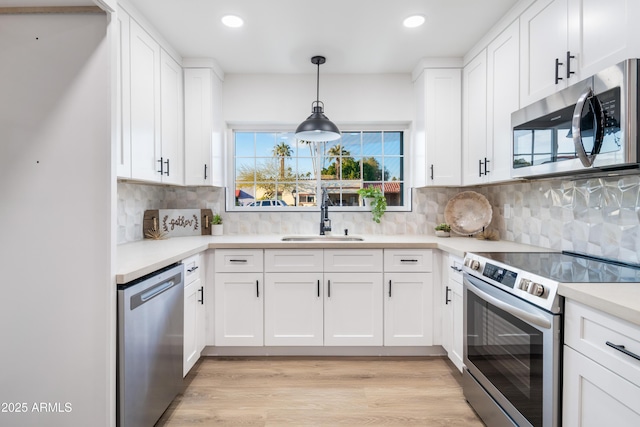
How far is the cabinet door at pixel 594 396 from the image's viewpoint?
996 millimetres

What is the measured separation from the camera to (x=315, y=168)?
3.40 meters

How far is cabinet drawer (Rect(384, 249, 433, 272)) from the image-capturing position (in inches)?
103

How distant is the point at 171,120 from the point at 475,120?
7.98 ft

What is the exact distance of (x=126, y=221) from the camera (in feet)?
8.53

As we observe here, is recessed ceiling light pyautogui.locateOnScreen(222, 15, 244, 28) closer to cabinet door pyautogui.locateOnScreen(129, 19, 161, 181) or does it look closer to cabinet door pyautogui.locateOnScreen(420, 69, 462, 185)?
cabinet door pyautogui.locateOnScreen(129, 19, 161, 181)

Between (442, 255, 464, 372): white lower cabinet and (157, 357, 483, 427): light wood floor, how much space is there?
0.19 meters

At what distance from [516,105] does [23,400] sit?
302 centimetres

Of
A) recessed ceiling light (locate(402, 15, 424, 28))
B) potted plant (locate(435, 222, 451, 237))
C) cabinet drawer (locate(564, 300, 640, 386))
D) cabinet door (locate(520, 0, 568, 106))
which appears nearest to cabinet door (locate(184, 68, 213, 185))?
recessed ceiling light (locate(402, 15, 424, 28))

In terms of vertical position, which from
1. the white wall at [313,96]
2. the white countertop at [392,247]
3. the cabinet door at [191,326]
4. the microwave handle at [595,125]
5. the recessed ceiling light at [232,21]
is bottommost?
the cabinet door at [191,326]

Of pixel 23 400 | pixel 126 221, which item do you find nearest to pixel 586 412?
pixel 23 400

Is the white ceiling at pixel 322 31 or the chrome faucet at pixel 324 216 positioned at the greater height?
the white ceiling at pixel 322 31

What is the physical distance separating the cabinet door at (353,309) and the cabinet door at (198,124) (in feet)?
4.71

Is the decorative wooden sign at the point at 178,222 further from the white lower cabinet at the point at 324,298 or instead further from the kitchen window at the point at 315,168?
the white lower cabinet at the point at 324,298

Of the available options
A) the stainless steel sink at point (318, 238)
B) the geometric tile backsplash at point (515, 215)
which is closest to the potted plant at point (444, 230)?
the geometric tile backsplash at point (515, 215)
